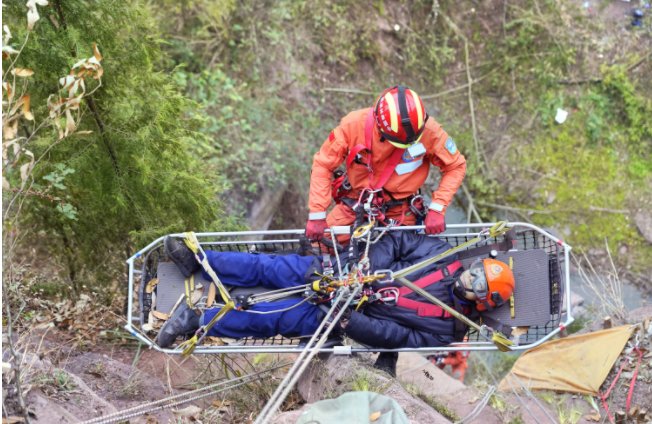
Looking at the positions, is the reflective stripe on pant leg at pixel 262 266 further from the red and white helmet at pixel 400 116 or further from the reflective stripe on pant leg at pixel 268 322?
the red and white helmet at pixel 400 116

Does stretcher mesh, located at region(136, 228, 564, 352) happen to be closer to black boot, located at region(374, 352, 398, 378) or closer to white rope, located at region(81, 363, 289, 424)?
white rope, located at region(81, 363, 289, 424)

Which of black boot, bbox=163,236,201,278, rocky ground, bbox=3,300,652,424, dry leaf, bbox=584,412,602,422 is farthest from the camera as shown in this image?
dry leaf, bbox=584,412,602,422

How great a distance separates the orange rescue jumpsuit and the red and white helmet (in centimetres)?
16

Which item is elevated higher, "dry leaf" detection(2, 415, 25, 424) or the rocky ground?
"dry leaf" detection(2, 415, 25, 424)

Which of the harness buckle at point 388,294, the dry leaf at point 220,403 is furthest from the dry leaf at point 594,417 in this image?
the dry leaf at point 220,403

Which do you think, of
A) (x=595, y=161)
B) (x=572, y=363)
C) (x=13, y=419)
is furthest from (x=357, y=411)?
(x=595, y=161)

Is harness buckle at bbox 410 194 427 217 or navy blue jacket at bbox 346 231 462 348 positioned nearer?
navy blue jacket at bbox 346 231 462 348

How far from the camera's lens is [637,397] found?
5121 millimetres

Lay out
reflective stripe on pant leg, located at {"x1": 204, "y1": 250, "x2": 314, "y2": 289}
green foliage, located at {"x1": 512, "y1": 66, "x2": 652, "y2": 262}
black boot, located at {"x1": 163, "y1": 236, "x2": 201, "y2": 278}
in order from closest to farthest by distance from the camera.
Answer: black boot, located at {"x1": 163, "y1": 236, "x2": 201, "y2": 278} → reflective stripe on pant leg, located at {"x1": 204, "y1": 250, "x2": 314, "y2": 289} → green foliage, located at {"x1": 512, "y1": 66, "x2": 652, "y2": 262}

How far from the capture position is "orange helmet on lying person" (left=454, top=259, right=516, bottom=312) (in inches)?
171

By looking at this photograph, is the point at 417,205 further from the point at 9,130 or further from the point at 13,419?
the point at 13,419

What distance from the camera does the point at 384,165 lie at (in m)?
4.73

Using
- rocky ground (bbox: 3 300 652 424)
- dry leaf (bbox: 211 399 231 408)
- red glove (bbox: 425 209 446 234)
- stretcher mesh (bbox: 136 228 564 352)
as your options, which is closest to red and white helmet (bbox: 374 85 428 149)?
red glove (bbox: 425 209 446 234)

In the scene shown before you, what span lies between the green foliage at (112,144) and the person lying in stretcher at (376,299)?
448mm
